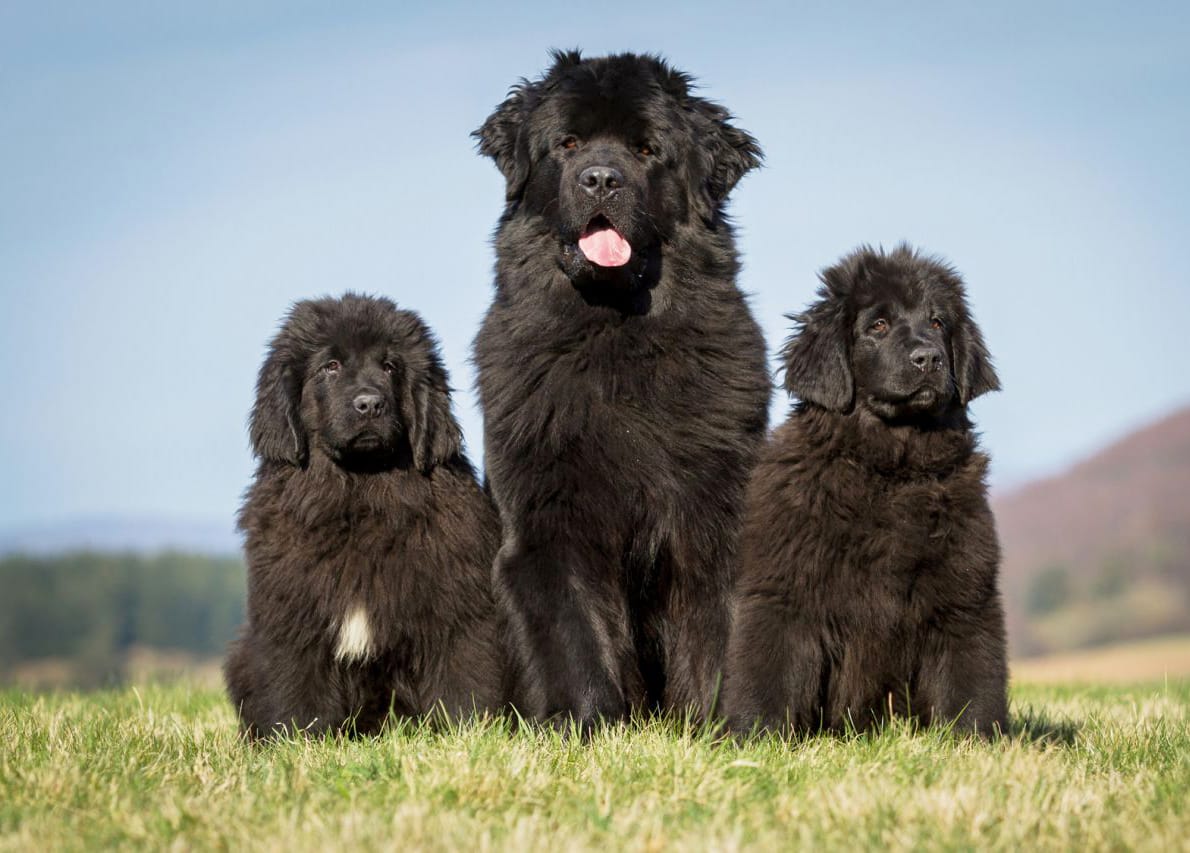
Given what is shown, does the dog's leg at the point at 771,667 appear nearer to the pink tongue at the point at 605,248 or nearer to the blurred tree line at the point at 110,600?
the pink tongue at the point at 605,248

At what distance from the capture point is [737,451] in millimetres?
4531

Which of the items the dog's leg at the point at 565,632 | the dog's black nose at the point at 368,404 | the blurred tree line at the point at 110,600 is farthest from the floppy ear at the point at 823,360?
the blurred tree line at the point at 110,600

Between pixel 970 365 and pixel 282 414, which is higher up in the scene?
pixel 970 365

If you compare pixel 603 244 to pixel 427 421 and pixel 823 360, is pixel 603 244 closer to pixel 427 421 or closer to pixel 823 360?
pixel 823 360

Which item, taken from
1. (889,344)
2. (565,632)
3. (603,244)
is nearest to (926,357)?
(889,344)

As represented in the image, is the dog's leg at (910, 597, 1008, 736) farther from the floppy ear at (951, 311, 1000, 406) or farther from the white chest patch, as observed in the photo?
the white chest patch

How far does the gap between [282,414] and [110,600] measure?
1716 inches

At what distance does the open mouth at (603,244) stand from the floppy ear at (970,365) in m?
1.19

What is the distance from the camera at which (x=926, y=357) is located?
14.0 ft

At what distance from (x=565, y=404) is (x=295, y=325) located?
128cm

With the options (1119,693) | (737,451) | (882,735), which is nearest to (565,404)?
(737,451)

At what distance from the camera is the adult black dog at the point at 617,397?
4.35 m

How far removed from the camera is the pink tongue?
439 cm

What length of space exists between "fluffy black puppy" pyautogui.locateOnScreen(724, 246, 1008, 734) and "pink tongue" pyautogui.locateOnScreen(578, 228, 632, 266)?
2.31ft
